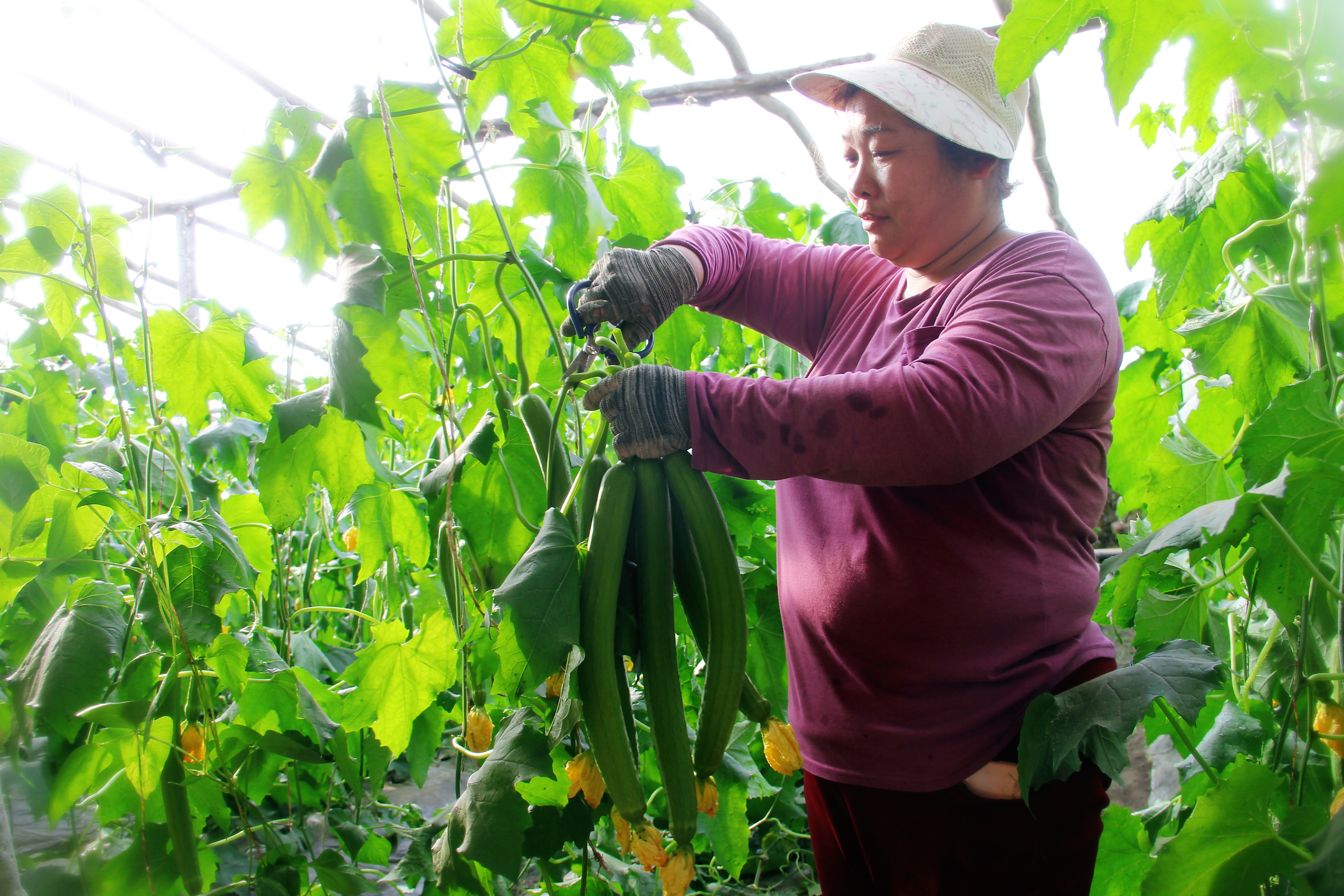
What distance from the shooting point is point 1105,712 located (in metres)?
1.17

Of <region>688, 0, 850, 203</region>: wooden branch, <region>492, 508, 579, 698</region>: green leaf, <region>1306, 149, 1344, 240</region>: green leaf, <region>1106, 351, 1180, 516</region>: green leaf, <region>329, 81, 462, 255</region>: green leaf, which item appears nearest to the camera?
<region>1306, 149, 1344, 240</region>: green leaf

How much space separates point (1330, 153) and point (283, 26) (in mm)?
1838

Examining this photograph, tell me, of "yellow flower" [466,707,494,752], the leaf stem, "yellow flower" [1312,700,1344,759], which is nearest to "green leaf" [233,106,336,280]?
"yellow flower" [466,707,494,752]

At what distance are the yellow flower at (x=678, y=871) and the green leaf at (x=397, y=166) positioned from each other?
95cm

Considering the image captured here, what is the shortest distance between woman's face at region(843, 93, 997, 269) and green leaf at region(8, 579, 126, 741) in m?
1.46

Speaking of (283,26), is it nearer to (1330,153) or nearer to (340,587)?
(1330,153)

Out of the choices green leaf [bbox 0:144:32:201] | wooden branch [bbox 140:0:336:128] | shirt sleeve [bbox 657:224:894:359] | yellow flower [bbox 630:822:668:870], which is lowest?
yellow flower [bbox 630:822:668:870]

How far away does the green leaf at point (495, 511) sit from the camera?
4.48 feet

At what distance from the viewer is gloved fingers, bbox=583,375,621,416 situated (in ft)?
3.62

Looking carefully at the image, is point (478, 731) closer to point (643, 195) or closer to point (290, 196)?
point (290, 196)

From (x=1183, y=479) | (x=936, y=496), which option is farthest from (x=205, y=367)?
(x=1183, y=479)

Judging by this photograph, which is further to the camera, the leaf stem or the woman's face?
the woman's face

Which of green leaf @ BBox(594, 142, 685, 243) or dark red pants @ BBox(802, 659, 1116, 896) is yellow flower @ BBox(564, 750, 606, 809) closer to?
dark red pants @ BBox(802, 659, 1116, 896)

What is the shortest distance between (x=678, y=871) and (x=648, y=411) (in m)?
0.61
